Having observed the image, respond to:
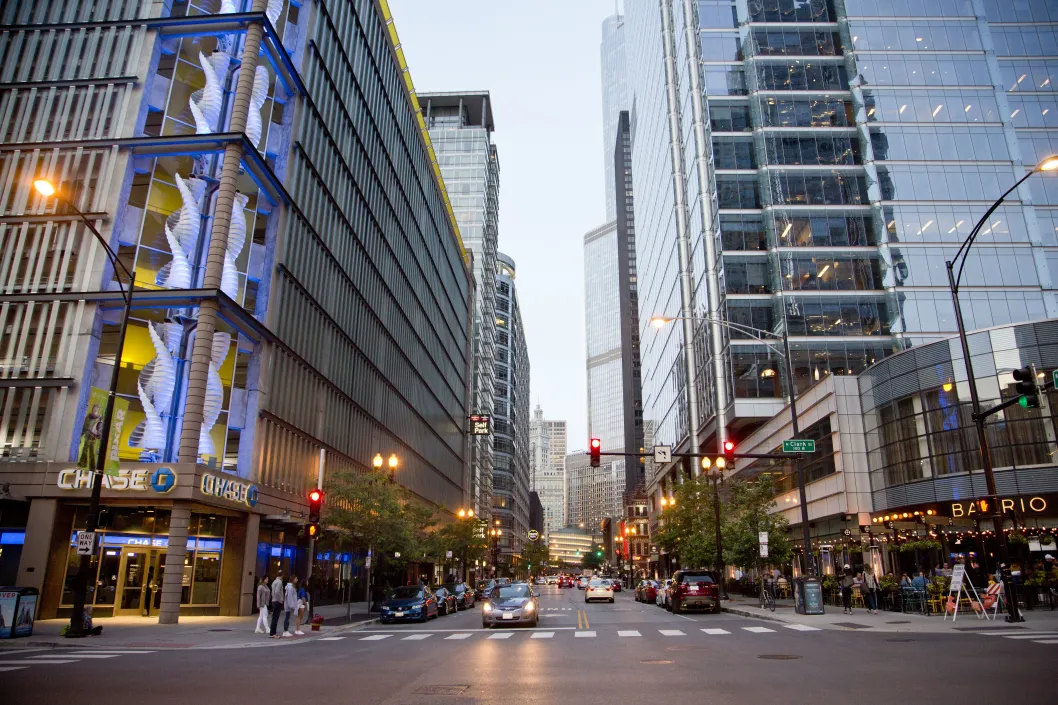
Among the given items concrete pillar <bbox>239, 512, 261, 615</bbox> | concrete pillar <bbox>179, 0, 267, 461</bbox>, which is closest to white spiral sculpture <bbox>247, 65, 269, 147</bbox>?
concrete pillar <bbox>179, 0, 267, 461</bbox>

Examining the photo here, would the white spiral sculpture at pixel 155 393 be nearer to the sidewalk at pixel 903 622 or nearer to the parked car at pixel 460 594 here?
the parked car at pixel 460 594

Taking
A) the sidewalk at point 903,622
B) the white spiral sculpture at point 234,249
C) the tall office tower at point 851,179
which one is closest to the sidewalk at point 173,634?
the white spiral sculpture at point 234,249

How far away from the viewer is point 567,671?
13.6m

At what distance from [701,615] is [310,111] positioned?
33.7 metres

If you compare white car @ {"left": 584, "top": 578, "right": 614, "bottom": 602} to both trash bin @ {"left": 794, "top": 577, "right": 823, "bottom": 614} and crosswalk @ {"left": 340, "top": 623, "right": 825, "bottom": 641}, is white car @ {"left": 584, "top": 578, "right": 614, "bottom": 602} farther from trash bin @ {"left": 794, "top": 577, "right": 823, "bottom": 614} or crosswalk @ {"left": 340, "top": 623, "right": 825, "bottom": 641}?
crosswalk @ {"left": 340, "top": 623, "right": 825, "bottom": 641}

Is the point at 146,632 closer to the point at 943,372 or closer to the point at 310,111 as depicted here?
the point at 310,111

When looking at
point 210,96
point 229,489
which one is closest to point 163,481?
point 229,489

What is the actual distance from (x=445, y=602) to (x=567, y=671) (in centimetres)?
2628

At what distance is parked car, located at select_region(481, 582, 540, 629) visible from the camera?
2570 cm

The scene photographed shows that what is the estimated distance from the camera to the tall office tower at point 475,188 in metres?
118

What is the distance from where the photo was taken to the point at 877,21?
66.4 meters

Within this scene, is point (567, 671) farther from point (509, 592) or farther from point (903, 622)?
point (903, 622)

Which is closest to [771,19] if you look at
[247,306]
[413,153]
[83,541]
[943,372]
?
[413,153]

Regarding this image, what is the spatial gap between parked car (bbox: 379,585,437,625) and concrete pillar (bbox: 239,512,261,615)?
6374 mm
